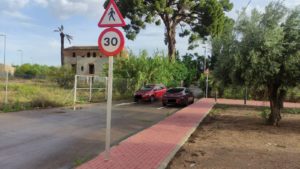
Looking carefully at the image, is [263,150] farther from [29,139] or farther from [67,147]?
[29,139]

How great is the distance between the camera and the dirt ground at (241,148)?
8.47 meters

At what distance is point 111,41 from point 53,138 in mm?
4731

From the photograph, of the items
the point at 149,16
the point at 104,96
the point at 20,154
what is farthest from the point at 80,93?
the point at 20,154

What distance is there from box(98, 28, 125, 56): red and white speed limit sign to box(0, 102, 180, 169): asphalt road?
2566 mm

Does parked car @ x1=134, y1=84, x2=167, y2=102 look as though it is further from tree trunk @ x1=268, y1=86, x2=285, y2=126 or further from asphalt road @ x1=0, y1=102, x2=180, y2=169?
tree trunk @ x1=268, y1=86, x2=285, y2=126

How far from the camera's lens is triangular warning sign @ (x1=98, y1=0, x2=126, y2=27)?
793 centimetres

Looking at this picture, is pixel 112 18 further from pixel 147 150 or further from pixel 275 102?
pixel 275 102

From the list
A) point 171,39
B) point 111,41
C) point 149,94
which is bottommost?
point 149,94

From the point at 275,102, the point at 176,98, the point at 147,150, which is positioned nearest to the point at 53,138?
the point at 147,150

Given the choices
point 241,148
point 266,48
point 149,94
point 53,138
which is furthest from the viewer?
point 149,94

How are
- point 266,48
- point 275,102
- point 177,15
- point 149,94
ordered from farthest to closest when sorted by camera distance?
point 177,15, point 149,94, point 275,102, point 266,48

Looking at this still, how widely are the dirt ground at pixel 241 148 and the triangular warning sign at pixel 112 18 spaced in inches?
133

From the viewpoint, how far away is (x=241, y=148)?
34.1 feet

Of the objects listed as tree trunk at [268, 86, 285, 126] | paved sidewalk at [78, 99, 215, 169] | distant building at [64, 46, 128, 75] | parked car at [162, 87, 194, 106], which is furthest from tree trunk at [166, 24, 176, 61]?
paved sidewalk at [78, 99, 215, 169]
